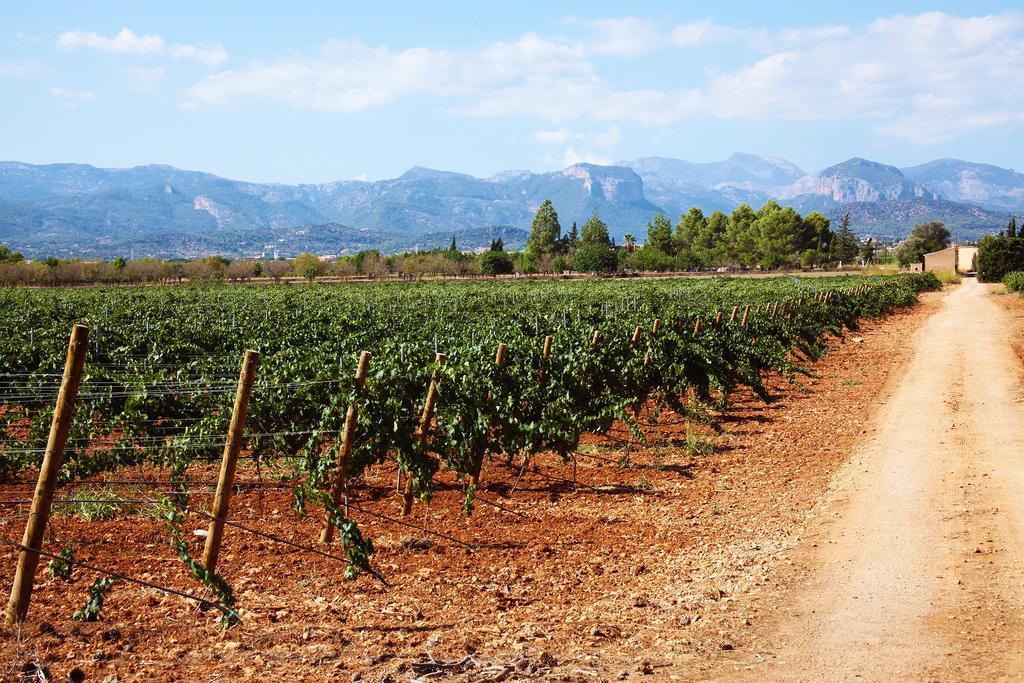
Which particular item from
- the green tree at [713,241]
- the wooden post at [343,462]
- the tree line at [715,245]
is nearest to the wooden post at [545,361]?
the wooden post at [343,462]

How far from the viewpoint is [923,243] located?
14325 cm

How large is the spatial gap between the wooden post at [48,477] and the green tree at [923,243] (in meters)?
144

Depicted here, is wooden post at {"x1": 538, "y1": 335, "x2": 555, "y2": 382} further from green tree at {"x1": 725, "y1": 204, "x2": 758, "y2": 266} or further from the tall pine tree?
green tree at {"x1": 725, "y1": 204, "x2": 758, "y2": 266}

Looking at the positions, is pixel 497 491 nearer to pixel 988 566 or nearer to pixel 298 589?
pixel 298 589

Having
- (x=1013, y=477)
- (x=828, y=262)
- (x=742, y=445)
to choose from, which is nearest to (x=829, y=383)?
(x=742, y=445)

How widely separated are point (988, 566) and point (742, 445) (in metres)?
5.72

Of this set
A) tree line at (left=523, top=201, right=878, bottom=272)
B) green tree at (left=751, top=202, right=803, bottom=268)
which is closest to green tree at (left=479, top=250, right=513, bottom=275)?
tree line at (left=523, top=201, right=878, bottom=272)

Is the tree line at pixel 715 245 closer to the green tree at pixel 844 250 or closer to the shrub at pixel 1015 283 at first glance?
the green tree at pixel 844 250

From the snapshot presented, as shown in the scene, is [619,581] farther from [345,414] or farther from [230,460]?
[230,460]

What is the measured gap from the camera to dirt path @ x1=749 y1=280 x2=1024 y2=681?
541 cm

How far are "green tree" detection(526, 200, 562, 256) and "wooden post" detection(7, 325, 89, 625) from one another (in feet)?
457

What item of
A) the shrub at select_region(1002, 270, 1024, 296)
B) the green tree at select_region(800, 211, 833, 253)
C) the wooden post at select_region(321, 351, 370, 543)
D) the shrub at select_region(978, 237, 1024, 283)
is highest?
the green tree at select_region(800, 211, 833, 253)

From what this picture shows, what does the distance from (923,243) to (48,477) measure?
15736 cm

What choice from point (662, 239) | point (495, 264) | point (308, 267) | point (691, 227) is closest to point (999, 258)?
point (495, 264)
